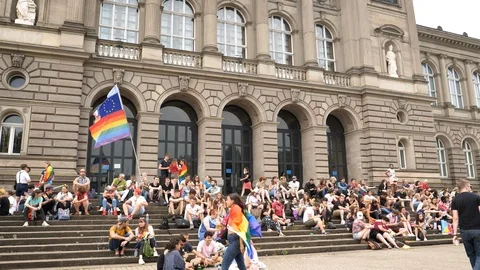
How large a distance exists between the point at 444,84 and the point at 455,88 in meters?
2.30

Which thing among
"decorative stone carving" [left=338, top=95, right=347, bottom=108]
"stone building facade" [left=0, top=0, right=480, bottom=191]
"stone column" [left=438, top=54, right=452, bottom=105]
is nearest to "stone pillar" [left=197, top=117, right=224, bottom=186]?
"stone building facade" [left=0, top=0, right=480, bottom=191]

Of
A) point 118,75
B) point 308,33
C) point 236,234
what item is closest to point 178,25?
point 118,75

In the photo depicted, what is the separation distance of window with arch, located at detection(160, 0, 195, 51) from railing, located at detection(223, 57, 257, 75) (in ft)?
8.08

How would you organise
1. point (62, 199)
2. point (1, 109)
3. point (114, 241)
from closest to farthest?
point (114, 241) < point (62, 199) < point (1, 109)

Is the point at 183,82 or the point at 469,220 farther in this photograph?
the point at 183,82

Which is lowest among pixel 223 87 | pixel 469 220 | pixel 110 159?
pixel 469 220

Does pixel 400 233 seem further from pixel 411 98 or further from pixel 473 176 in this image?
pixel 473 176

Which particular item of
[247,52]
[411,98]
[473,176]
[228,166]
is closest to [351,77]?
[411,98]

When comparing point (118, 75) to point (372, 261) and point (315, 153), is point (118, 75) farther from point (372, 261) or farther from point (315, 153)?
point (372, 261)

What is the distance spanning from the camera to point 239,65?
2273 cm

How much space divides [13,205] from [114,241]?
18.0ft

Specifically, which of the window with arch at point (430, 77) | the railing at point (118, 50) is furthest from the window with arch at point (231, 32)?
the window with arch at point (430, 77)

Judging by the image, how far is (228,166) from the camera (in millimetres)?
22672

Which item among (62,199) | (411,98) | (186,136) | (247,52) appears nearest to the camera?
(62,199)
